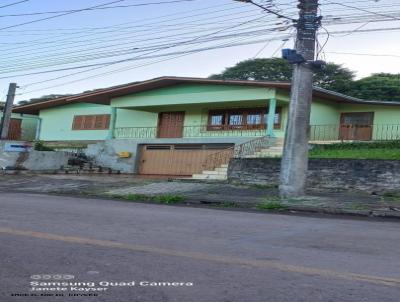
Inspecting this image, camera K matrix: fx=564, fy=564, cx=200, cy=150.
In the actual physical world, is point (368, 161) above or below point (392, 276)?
above

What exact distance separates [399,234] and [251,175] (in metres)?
11.9

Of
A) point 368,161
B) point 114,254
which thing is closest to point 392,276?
point 114,254

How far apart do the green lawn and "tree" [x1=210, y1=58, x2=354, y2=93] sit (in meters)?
20.2

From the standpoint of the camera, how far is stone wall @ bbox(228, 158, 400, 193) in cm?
1806

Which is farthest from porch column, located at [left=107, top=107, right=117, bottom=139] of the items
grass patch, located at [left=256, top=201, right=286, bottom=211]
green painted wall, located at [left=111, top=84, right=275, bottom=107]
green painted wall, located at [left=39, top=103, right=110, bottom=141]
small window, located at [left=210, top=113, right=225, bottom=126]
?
grass patch, located at [left=256, top=201, right=286, bottom=211]

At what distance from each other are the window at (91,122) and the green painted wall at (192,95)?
3.45m

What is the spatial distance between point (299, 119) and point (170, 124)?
17.3 m

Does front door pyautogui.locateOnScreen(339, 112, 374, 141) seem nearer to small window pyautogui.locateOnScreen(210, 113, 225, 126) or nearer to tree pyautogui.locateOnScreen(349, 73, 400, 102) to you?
small window pyautogui.locateOnScreen(210, 113, 225, 126)

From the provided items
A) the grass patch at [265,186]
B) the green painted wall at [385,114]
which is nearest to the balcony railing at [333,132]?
the green painted wall at [385,114]

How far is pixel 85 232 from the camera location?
8414mm

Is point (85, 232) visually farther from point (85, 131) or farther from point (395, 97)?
point (395, 97)

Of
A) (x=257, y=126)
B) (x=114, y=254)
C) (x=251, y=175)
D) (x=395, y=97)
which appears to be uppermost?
(x=395, y=97)

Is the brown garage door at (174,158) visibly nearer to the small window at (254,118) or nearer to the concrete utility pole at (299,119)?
the small window at (254,118)

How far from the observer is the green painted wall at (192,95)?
27.5 metres
